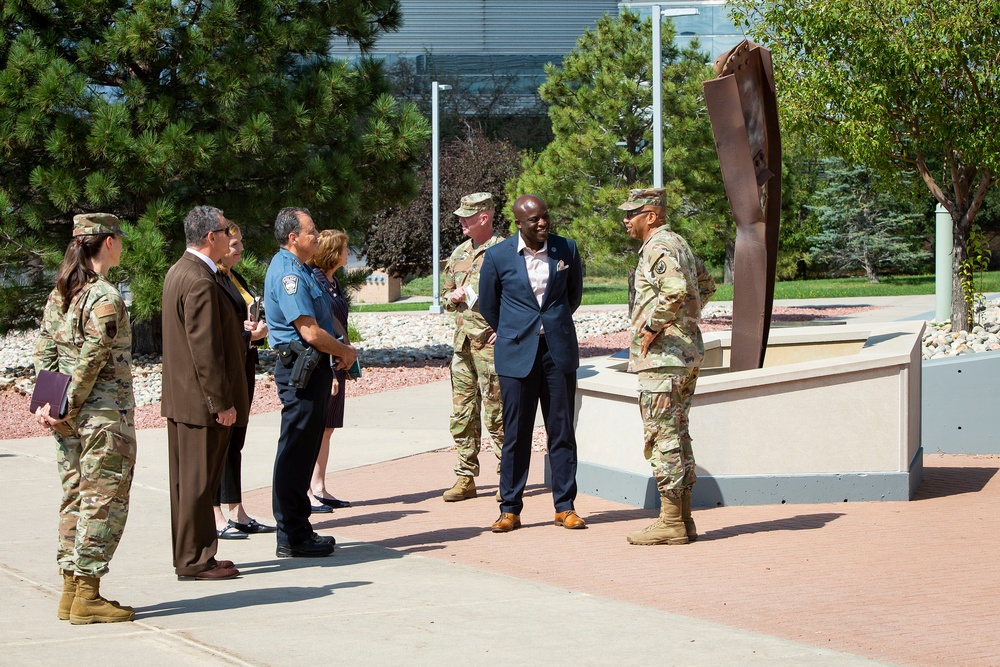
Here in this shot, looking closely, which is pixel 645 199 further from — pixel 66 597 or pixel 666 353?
pixel 66 597

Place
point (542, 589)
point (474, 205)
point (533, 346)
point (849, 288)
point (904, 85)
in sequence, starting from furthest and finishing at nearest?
point (849, 288)
point (904, 85)
point (474, 205)
point (533, 346)
point (542, 589)

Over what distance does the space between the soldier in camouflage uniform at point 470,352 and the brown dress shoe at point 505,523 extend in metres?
0.98

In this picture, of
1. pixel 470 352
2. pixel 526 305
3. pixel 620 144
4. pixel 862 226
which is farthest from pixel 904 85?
pixel 862 226

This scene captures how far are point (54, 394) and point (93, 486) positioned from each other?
1.40ft

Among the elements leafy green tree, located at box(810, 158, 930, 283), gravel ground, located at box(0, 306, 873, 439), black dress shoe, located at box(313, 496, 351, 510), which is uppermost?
leafy green tree, located at box(810, 158, 930, 283)

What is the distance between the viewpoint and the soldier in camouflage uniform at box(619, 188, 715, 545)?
21.5 feet

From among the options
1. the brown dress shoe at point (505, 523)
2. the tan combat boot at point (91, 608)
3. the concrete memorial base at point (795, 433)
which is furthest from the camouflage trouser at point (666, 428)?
the tan combat boot at point (91, 608)

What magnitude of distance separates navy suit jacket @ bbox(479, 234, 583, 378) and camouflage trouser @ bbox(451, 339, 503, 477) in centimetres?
90

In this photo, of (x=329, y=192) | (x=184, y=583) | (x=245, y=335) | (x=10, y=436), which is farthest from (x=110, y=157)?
(x=184, y=583)

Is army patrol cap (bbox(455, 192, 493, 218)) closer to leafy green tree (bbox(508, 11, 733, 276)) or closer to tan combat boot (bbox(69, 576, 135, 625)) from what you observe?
tan combat boot (bbox(69, 576, 135, 625))

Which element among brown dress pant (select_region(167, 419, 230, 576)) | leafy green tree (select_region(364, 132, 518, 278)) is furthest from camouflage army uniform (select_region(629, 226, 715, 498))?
leafy green tree (select_region(364, 132, 518, 278))

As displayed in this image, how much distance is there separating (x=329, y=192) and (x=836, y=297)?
1935 centimetres

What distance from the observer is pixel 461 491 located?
8.19m

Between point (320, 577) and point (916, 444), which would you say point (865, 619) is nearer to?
point (320, 577)
